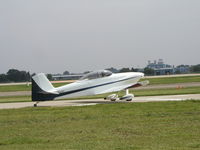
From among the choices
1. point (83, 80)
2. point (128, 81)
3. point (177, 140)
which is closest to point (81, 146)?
point (177, 140)

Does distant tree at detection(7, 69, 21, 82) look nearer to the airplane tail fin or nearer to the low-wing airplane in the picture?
the low-wing airplane

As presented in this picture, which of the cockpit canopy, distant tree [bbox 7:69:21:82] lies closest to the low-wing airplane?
the cockpit canopy

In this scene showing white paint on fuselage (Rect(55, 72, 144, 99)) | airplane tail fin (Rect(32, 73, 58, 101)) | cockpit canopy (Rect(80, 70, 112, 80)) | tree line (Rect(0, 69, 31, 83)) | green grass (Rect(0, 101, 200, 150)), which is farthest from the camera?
tree line (Rect(0, 69, 31, 83))

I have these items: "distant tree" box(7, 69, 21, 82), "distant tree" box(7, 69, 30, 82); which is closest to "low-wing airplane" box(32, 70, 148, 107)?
"distant tree" box(7, 69, 30, 82)

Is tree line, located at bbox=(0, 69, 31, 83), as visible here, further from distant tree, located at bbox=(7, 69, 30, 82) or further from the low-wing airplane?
the low-wing airplane

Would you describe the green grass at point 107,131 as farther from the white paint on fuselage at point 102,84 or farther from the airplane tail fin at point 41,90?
the white paint on fuselage at point 102,84

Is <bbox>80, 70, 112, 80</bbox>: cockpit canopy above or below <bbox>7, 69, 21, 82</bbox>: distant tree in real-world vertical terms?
above

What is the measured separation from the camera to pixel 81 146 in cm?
887

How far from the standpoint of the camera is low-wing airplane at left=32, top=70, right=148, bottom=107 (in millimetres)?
22578

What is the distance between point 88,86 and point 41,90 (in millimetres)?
2989

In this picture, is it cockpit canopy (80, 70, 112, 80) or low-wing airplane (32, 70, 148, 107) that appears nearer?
low-wing airplane (32, 70, 148, 107)

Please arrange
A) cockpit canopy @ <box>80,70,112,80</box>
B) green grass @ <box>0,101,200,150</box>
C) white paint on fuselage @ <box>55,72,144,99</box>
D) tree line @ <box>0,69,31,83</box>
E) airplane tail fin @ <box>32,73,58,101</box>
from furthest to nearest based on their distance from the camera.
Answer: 1. tree line @ <box>0,69,31,83</box>
2. cockpit canopy @ <box>80,70,112,80</box>
3. white paint on fuselage @ <box>55,72,144,99</box>
4. airplane tail fin @ <box>32,73,58,101</box>
5. green grass @ <box>0,101,200,150</box>

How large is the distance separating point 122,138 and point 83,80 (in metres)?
14.1

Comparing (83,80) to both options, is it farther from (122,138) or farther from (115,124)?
(122,138)
